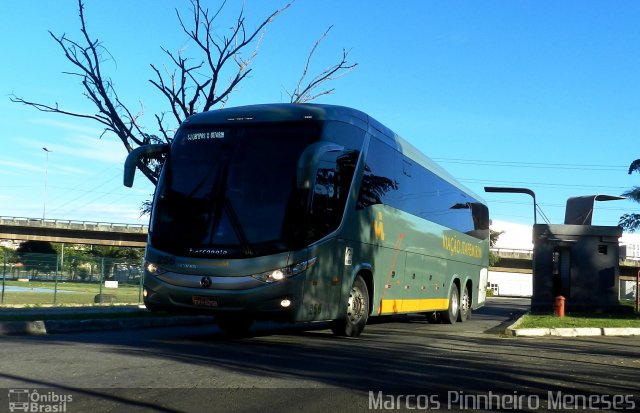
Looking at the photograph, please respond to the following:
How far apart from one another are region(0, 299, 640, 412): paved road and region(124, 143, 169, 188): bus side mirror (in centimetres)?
261

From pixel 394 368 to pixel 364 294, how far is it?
149 inches

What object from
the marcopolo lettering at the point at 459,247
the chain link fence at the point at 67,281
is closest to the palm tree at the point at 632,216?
the marcopolo lettering at the point at 459,247

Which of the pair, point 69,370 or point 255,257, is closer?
point 69,370

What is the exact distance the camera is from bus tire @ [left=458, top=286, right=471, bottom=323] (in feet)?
65.2

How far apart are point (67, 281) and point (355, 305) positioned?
17.9 metres

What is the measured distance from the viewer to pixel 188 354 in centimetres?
924

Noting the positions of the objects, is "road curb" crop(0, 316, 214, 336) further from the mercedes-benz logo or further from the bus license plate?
the mercedes-benz logo

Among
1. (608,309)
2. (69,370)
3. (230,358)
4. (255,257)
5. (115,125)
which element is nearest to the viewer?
(69,370)

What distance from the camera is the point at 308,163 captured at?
9.78 m

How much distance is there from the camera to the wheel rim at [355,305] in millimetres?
11922

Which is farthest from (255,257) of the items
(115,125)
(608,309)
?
(608,309)

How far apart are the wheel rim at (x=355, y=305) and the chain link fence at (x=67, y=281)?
55.5 feet

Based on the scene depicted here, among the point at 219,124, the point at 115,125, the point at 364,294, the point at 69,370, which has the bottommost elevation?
the point at 69,370

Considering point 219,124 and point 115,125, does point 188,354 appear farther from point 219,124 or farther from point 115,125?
point 115,125
